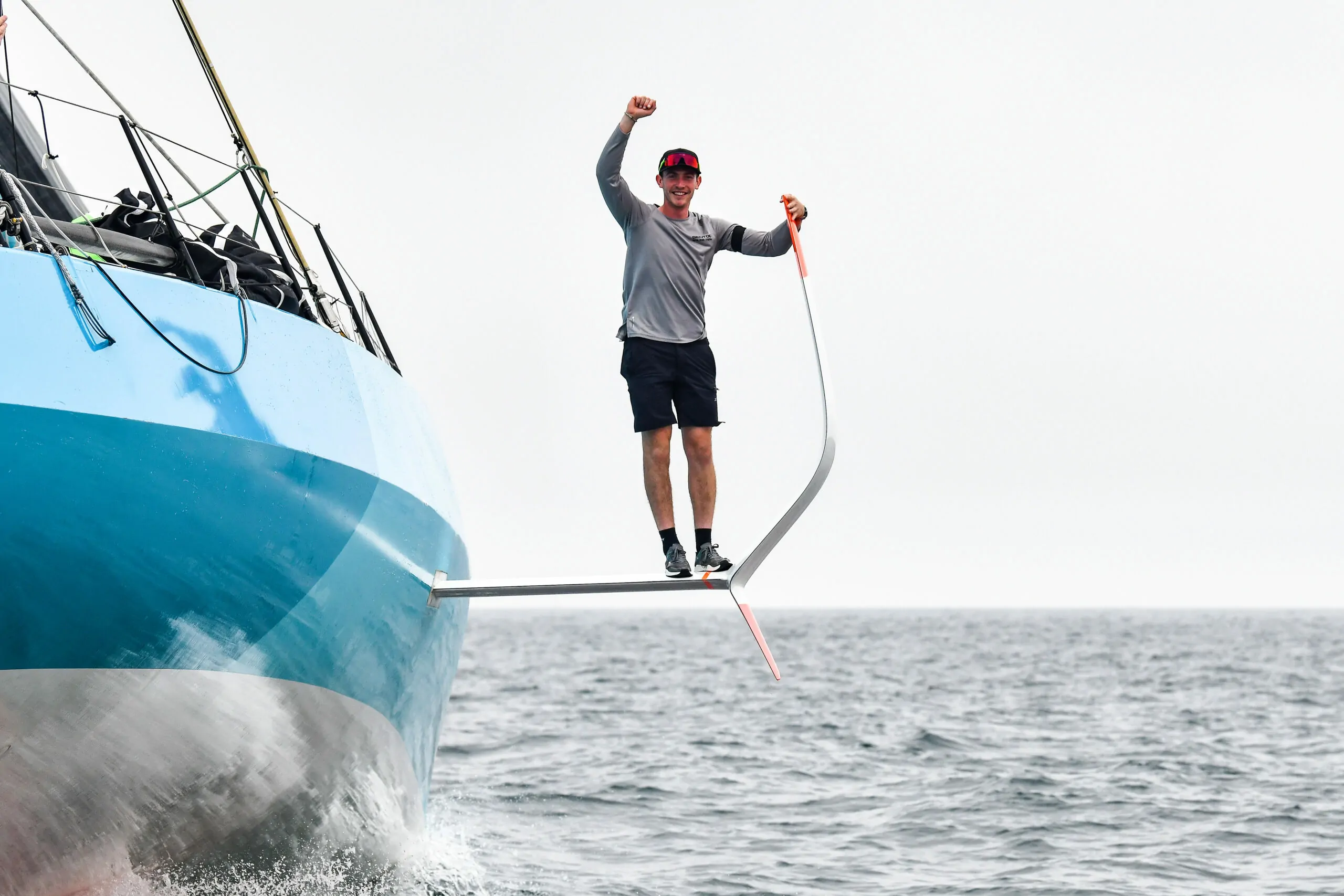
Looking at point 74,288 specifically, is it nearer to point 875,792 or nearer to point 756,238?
point 756,238

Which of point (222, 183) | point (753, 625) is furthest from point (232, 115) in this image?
point (753, 625)

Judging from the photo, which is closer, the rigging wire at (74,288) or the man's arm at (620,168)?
the rigging wire at (74,288)

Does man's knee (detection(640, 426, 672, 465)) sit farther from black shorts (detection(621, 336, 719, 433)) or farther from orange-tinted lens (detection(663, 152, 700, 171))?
orange-tinted lens (detection(663, 152, 700, 171))

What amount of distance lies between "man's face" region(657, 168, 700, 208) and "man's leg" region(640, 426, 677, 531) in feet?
3.59

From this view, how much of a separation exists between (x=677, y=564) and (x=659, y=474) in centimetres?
47

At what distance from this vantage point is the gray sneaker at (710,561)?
6.41 metres

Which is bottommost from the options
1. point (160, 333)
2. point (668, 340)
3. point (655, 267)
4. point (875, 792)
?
point (875, 792)

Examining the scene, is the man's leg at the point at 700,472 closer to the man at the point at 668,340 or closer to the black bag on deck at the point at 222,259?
the man at the point at 668,340

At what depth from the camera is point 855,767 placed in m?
14.9

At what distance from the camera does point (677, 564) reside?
21.0ft

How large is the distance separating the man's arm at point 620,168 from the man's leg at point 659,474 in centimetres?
103

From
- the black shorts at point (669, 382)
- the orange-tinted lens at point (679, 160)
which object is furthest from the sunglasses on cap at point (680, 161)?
the black shorts at point (669, 382)

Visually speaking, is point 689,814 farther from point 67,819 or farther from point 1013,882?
point 67,819

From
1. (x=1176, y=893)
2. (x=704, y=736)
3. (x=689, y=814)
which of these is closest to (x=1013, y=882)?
(x=1176, y=893)
